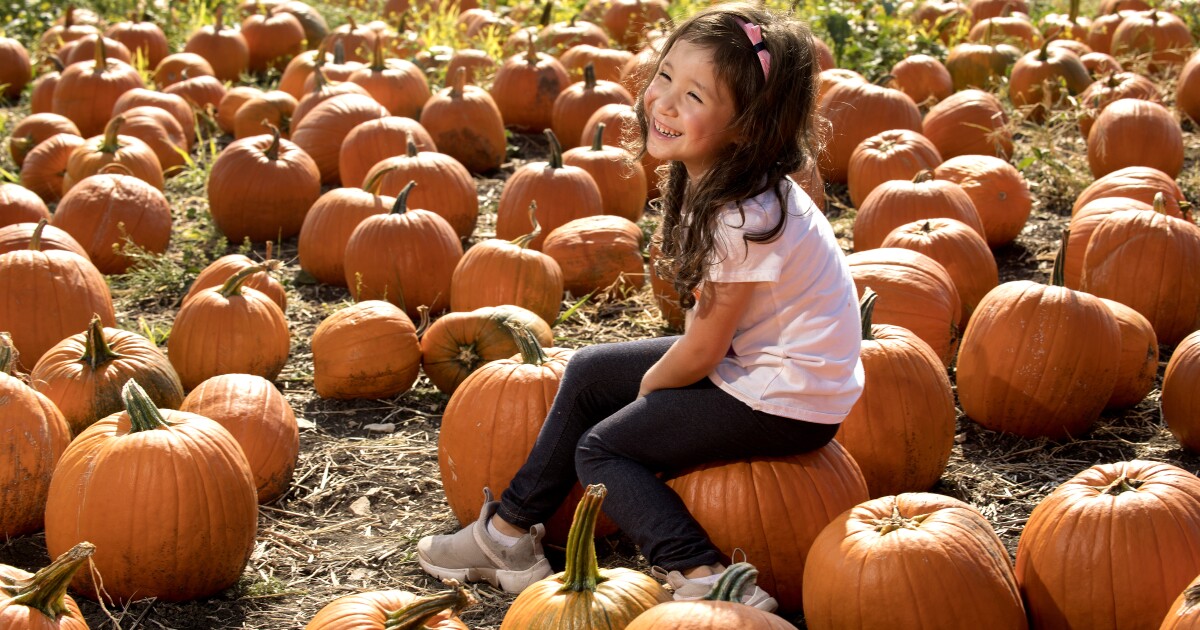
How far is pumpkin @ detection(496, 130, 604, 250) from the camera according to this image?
627 centimetres

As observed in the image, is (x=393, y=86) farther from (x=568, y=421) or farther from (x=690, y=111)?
→ (x=690, y=111)

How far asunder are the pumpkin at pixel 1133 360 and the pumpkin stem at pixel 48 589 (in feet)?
11.5

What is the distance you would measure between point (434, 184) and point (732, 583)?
4103 mm

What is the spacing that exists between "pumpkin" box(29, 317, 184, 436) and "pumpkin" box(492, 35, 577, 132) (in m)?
4.75

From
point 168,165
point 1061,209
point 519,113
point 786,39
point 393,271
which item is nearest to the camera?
point 786,39

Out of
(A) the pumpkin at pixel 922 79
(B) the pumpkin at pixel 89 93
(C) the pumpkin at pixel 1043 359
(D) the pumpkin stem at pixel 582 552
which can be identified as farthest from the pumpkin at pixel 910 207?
(B) the pumpkin at pixel 89 93

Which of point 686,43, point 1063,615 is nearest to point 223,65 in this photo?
point 686,43

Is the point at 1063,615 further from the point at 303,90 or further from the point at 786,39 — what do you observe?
the point at 303,90

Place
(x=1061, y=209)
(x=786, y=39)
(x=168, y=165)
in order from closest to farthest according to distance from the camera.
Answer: (x=786, y=39), (x=1061, y=209), (x=168, y=165)

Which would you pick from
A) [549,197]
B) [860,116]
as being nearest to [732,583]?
[549,197]

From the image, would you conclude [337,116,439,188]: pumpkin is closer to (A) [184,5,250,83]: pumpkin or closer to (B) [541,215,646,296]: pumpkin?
(B) [541,215,646,296]: pumpkin

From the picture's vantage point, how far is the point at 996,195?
608 centimetres

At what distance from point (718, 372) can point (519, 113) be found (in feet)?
18.7

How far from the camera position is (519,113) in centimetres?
872
